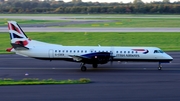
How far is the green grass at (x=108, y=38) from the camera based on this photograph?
53500 mm

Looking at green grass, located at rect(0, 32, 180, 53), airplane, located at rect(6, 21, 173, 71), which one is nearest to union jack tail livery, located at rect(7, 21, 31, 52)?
airplane, located at rect(6, 21, 173, 71)

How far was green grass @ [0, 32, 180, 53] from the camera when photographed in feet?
176

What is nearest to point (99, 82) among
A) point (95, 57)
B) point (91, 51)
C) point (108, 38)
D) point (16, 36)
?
point (95, 57)

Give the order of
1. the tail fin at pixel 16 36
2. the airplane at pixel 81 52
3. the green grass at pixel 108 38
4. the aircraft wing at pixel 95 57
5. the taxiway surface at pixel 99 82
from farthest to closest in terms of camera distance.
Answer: the green grass at pixel 108 38 → the tail fin at pixel 16 36 → the airplane at pixel 81 52 → the aircraft wing at pixel 95 57 → the taxiway surface at pixel 99 82

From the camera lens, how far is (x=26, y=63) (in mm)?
35969

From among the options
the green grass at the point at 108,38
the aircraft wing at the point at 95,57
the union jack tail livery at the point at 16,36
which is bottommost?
the green grass at the point at 108,38

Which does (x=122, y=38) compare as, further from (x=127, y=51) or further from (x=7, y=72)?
(x=7, y=72)

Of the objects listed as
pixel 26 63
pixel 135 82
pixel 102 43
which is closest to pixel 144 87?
pixel 135 82

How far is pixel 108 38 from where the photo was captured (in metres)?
58.0

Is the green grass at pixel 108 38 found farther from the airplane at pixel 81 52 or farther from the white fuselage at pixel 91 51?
the white fuselage at pixel 91 51

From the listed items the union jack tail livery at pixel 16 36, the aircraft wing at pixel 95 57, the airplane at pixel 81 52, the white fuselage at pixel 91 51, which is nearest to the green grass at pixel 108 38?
the union jack tail livery at pixel 16 36

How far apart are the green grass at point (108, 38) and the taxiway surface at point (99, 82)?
581 inches

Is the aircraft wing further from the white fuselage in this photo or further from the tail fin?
the tail fin

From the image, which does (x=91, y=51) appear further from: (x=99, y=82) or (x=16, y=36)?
(x=99, y=82)
